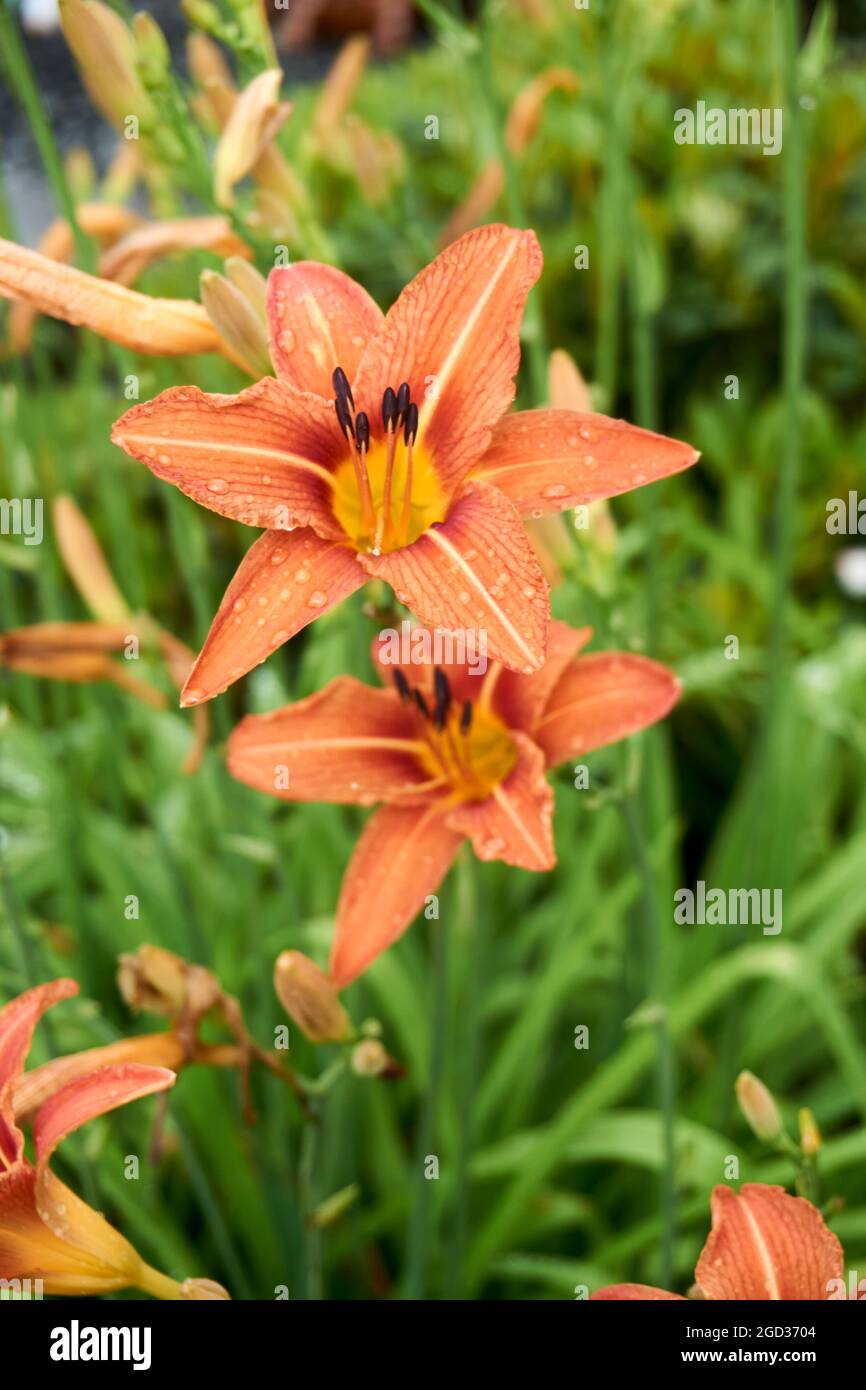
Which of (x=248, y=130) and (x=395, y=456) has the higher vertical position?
(x=248, y=130)

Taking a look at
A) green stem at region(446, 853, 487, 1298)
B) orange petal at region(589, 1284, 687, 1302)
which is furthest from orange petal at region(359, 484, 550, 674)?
green stem at region(446, 853, 487, 1298)

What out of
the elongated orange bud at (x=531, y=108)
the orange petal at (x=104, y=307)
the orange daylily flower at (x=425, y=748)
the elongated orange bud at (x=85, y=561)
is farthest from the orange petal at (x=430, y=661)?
the elongated orange bud at (x=531, y=108)

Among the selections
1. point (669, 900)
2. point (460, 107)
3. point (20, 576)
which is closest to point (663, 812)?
point (669, 900)

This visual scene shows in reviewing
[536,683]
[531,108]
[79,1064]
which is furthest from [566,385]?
[531,108]

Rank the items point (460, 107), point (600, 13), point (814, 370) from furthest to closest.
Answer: point (460, 107), point (814, 370), point (600, 13)

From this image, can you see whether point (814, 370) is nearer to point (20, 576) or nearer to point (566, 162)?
point (566, 162)

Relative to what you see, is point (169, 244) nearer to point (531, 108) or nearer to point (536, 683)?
point (536, 683)

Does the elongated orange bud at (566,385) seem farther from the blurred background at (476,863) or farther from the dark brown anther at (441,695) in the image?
the dark brown anther at (441,695)
